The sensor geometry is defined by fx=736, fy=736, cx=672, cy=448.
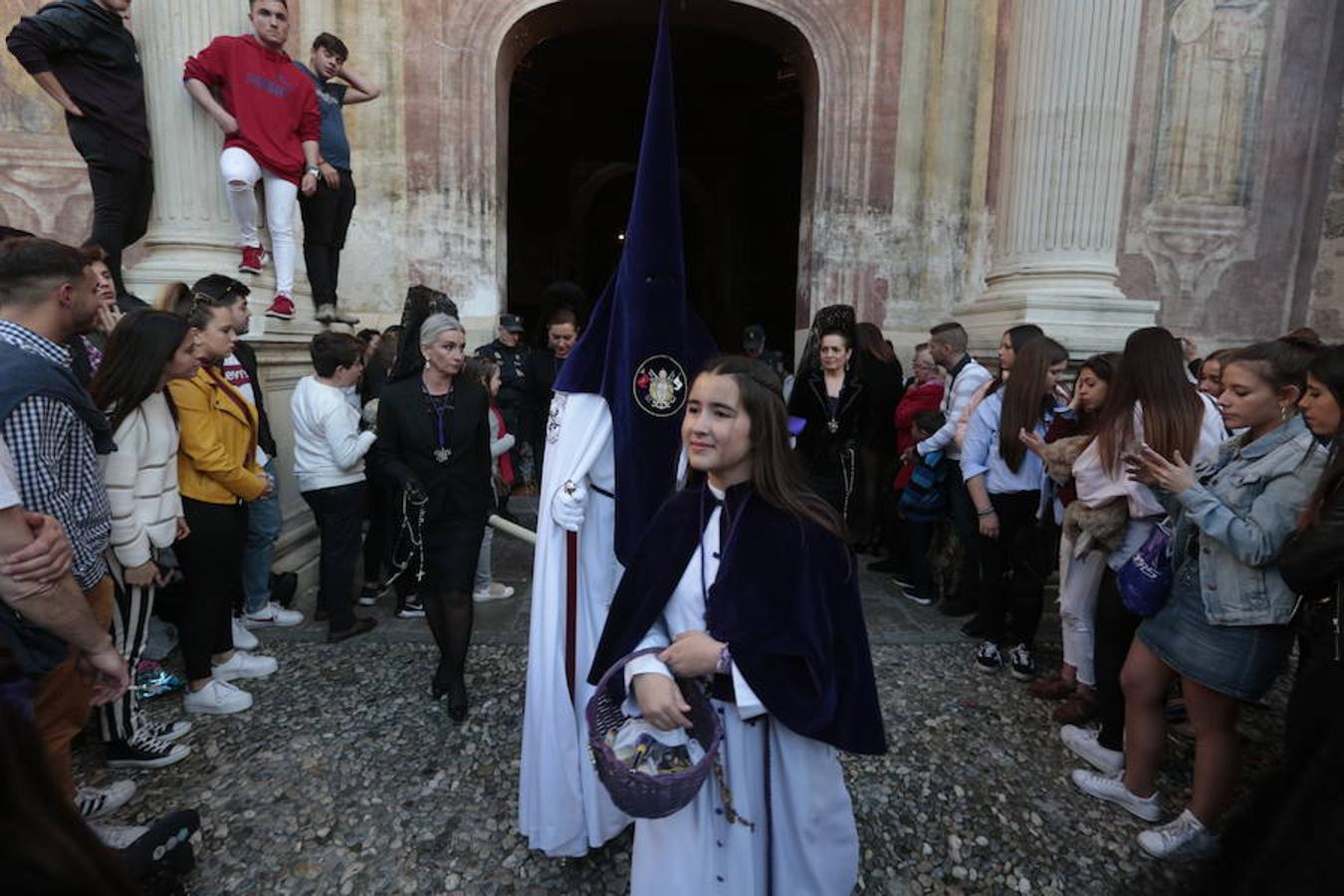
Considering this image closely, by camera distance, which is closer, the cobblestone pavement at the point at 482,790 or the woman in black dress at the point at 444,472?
the cobblestone pavement at the point at 482,790

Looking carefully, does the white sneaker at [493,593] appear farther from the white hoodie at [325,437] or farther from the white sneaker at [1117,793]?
the white sneaker at [1117,793]

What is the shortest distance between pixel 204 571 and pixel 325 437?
105 centimetres

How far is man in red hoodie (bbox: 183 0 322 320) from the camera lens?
4.92m

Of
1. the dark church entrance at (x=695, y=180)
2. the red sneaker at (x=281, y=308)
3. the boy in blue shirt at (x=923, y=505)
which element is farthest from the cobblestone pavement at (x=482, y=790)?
the dark church entrance at (x=695, y=180)

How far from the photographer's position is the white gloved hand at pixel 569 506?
2256 mm

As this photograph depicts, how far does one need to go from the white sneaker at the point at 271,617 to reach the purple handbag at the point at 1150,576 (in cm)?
428

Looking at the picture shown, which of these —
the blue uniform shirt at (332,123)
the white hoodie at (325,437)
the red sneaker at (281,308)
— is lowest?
the white hoodie at (325,437)

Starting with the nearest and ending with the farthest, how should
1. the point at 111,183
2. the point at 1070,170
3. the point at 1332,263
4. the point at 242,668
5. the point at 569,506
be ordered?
the point at 569,506
the point at 242,668
the point at 111,183
the point at 1070,170
the point at 1332,263

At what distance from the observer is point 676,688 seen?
1.62 metres

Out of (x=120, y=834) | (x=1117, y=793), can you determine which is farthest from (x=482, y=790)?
(x=1117, y=793)

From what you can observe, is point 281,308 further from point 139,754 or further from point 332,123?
point 139,754

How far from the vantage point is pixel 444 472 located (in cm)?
336

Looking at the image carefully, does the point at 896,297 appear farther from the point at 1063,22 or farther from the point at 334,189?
the point at 334,189

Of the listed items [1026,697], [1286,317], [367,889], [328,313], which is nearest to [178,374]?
[367,889]
